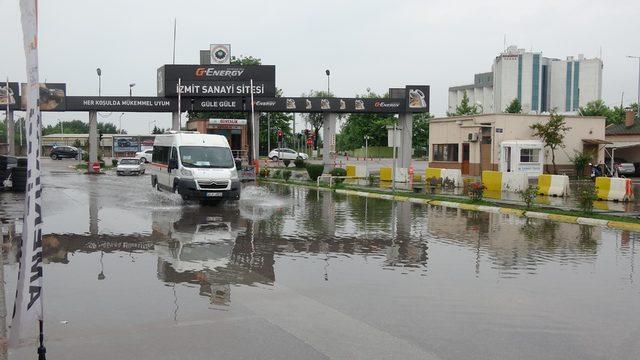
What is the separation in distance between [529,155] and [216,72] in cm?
2169

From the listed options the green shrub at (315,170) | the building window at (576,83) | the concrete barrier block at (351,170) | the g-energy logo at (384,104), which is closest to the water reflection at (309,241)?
the green shrub at (315,170)

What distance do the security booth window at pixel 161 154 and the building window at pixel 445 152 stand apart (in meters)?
27.5

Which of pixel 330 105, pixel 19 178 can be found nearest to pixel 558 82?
pixel 330 105

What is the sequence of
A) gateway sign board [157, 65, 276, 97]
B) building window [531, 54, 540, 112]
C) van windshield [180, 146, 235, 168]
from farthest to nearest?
building window [531, 54, 540, 112]
gateway sign board [157, 65, 276, 97]
van windshield [180, 146, 235, 168]

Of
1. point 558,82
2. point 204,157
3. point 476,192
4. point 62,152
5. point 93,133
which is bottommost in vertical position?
point 476,192

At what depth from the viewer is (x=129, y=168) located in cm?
4781

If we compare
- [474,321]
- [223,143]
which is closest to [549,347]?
[474,321]

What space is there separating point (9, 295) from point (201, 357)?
3825 mm

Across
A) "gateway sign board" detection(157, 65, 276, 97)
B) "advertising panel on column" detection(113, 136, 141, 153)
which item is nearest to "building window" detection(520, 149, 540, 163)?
"gateway sign board" detection(157, 65, 276, 97)

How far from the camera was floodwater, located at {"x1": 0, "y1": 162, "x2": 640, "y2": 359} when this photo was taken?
666cm

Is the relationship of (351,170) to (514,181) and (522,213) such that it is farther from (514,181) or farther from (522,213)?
(522,213)

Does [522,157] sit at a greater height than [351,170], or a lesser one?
greater

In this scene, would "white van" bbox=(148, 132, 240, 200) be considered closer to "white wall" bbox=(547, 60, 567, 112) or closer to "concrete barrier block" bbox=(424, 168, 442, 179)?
"concrete barrier block" bbox=(424, 168, 442, 179)

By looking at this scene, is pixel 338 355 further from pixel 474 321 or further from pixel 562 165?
pixel 562 165
